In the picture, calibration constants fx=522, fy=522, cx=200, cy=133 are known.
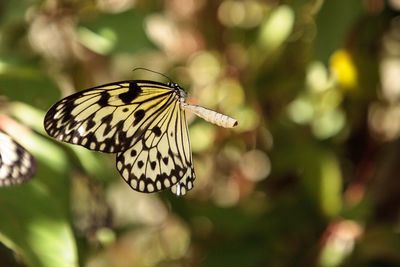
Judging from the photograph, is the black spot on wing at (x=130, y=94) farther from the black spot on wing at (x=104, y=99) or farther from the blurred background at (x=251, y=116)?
the blurred background at (x=251, y=116)

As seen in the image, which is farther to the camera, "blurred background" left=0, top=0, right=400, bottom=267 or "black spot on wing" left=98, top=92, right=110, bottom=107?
"blurred background" left=0, top=0, right=400, bottom=267

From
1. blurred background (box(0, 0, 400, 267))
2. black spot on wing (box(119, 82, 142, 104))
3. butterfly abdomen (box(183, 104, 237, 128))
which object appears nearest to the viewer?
butterfly abdomen (box(183, 104, 237, 128))

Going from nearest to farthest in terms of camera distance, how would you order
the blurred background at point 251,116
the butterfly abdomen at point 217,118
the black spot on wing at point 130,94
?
1. the butterfly abdomen at point 217,118
2. the black spot on wing at point 130,94
3. the blurred background at point 251,116

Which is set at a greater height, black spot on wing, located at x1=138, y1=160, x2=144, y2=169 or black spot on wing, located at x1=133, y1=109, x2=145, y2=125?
black spot on wing, located at x1=133, y1=109, x2=145, y2=125

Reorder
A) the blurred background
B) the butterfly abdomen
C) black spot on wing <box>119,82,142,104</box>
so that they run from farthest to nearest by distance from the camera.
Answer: the blurred background
black spot on wing <box>119,82,142,104</box>
the butterfly abdomen

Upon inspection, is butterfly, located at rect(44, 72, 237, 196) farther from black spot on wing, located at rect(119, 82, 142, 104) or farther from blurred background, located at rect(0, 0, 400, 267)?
blurred background, located at rect(0, 0, 400, 267)

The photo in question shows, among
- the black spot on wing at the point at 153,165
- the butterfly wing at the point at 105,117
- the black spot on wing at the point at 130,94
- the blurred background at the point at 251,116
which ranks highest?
the blurred background at the point at 251,116

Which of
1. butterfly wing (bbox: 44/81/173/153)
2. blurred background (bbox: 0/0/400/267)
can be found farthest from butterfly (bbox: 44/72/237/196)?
blurred background (bbox: 0/0/400/267)

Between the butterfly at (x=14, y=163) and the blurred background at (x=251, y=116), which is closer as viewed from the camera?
the butterfly at (x=14, y=163)

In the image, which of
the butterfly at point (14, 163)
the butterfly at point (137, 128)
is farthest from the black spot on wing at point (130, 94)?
the butterfly at point (14, 163)

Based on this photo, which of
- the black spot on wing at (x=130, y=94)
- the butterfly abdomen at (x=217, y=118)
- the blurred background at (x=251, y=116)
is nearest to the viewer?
the butterfly abdomen at (x=217, y=118)
